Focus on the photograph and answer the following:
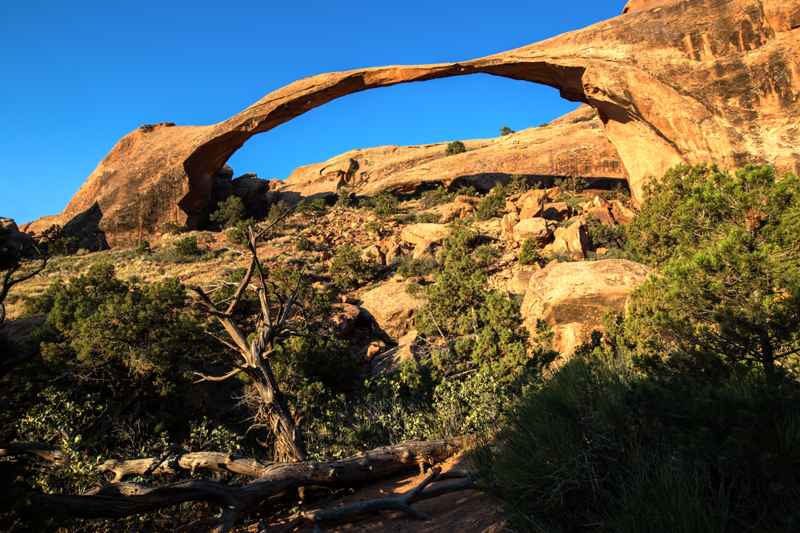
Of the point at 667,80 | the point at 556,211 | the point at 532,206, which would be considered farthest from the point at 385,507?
the point at 556,211

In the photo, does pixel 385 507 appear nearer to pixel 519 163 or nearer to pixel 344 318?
pixel 344 318

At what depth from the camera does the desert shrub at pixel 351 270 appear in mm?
16922

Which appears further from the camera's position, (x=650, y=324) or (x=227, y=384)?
(x=227, y=384)

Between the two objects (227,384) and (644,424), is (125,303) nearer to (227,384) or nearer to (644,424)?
(227,384)

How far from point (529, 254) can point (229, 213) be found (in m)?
18.8

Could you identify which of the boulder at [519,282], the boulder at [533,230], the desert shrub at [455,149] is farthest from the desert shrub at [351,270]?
the desert shrub at [455,149]

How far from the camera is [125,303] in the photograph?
9875 mm

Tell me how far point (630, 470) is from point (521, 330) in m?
7.21

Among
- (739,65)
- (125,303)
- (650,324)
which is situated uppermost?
(739,65)

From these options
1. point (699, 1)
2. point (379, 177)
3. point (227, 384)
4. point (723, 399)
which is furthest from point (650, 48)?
point (379, 177)

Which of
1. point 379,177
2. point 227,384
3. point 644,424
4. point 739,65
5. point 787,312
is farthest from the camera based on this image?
point 379,177

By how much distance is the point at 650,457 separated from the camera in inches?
102

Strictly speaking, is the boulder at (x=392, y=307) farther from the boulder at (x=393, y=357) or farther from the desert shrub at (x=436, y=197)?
the desert shrub at (x=436, y=197)

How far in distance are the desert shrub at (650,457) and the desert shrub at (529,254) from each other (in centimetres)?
1184
